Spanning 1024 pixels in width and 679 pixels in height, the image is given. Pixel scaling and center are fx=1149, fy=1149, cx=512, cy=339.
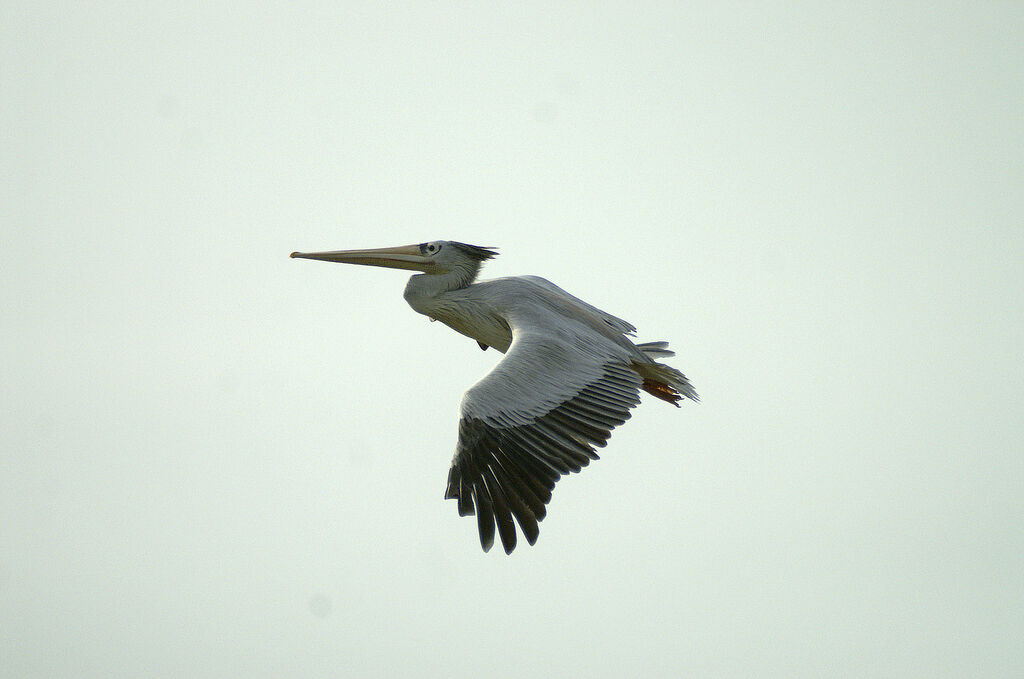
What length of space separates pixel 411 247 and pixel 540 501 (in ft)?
11.9

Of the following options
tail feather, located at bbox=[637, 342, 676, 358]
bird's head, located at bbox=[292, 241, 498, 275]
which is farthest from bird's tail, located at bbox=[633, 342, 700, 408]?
bird's head, located at bbox=[292, 241, 498, 275]

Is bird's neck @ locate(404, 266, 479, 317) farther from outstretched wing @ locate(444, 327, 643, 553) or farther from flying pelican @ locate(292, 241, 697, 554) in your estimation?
outstretched wing @ locate(444, 327, 643, 553)

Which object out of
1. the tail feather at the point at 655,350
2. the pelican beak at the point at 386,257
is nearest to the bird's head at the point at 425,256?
the pelican beak at the point at 386,257

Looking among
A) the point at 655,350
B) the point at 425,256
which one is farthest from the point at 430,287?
the point at 655,350

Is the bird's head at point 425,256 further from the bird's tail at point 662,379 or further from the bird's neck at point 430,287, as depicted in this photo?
the bird's tail at point 662,379

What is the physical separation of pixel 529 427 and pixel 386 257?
3073 millimetres

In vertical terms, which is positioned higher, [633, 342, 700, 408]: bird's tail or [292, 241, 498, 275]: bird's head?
[292, 241, 498, 275]: bird's head

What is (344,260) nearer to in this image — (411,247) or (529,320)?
(411,247)

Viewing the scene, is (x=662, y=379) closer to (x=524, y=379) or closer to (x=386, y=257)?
(x=524, y=379)

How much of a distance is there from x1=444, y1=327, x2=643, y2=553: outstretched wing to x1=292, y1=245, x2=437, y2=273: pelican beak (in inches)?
71.3

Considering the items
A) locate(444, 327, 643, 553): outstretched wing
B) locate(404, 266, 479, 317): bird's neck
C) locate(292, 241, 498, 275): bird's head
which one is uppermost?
locate(292, 241, 498, 275): bird's head

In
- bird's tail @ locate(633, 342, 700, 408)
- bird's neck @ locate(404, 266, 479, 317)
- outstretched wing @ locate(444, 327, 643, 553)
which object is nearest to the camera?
outstretched wing @ locate(444, 327, 643, 553)

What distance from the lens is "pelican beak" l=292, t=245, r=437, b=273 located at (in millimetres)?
9805

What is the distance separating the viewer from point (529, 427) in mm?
7492
